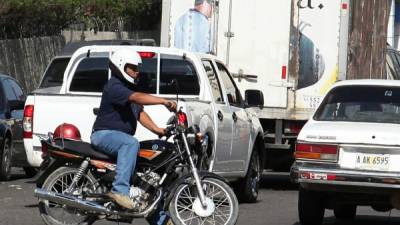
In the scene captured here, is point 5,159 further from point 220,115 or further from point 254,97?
point 220,115

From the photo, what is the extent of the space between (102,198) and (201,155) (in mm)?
1065

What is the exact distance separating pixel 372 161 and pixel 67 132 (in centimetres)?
322

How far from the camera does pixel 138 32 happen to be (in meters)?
33.9

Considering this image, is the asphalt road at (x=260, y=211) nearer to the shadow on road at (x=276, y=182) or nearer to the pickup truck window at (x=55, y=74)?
the shadow on road at (x=276, y=182)

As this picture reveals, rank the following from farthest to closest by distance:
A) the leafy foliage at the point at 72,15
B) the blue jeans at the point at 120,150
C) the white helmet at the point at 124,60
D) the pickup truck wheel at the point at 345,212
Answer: the leafy foliage at the point at 72,15 < the pickup truck wheel at the point at 345,212 < the white helmet at the point at 124,60 < the blue jeans at the point at 120,150

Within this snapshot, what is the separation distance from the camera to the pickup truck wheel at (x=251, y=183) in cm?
1467

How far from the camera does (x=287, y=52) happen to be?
16656 millimetres

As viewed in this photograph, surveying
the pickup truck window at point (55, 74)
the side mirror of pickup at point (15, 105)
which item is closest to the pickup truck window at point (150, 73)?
the side mirror of pickup at point (15, 105)

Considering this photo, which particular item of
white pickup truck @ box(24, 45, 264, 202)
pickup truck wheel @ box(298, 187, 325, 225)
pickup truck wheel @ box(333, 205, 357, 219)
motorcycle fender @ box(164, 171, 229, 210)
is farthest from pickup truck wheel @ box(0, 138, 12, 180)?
motorcycle fender @ box(164, 171, 229, 210)

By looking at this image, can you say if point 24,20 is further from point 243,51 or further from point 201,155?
point 201,155

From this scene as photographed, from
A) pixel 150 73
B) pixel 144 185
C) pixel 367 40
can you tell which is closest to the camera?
pixel 144 185

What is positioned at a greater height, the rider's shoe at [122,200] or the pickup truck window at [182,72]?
the pickup truck window at [182,72]

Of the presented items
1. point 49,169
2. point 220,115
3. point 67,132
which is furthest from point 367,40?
A: point 49,169

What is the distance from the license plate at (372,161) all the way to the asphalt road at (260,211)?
72.8 inches
